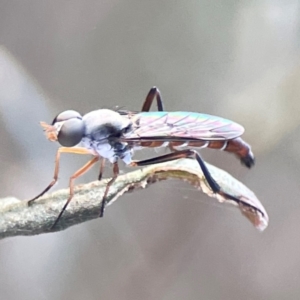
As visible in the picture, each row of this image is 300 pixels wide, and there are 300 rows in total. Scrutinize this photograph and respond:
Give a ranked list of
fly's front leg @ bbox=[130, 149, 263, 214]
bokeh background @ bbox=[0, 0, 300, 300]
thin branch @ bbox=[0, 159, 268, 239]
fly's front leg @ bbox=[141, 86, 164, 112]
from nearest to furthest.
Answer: thin branch @ bbox=[0, 159, 268, 239], fly's front leg @ bbox=[130, 149, 263, 214], fly's front leg @ bbox=[141, 86, 164, 112], bokeh background @ bbox=[0, 0, 300, 300]

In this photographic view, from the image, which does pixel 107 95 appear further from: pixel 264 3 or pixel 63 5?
pixel 264 3

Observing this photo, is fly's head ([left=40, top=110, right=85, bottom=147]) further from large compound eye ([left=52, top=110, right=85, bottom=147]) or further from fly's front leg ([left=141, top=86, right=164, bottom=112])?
fly's front leg ([left=141, top=86, right=164, bottom=112])

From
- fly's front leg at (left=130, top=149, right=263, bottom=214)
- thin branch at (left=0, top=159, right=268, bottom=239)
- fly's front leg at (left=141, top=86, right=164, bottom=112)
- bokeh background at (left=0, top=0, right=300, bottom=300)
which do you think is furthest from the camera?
bokeh background at (left=0, top=0, right=300, bottom=300)

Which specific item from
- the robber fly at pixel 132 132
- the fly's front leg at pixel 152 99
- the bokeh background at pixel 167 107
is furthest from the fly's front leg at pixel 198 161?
the bokeh background at pixel 167 107

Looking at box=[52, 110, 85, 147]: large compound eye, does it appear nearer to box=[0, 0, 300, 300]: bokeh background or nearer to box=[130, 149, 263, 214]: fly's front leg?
box=[130, 149, 263, 214]: fly's front leg

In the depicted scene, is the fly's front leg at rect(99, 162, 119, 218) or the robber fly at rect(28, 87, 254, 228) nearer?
the fly's front leg at rect(99, 162, 119, 218)

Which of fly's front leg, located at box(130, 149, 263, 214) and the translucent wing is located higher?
the translucent wing

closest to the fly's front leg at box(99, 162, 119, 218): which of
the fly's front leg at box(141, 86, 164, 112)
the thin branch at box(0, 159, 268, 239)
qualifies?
the thin branch at box(0, 159, 268, 239)
